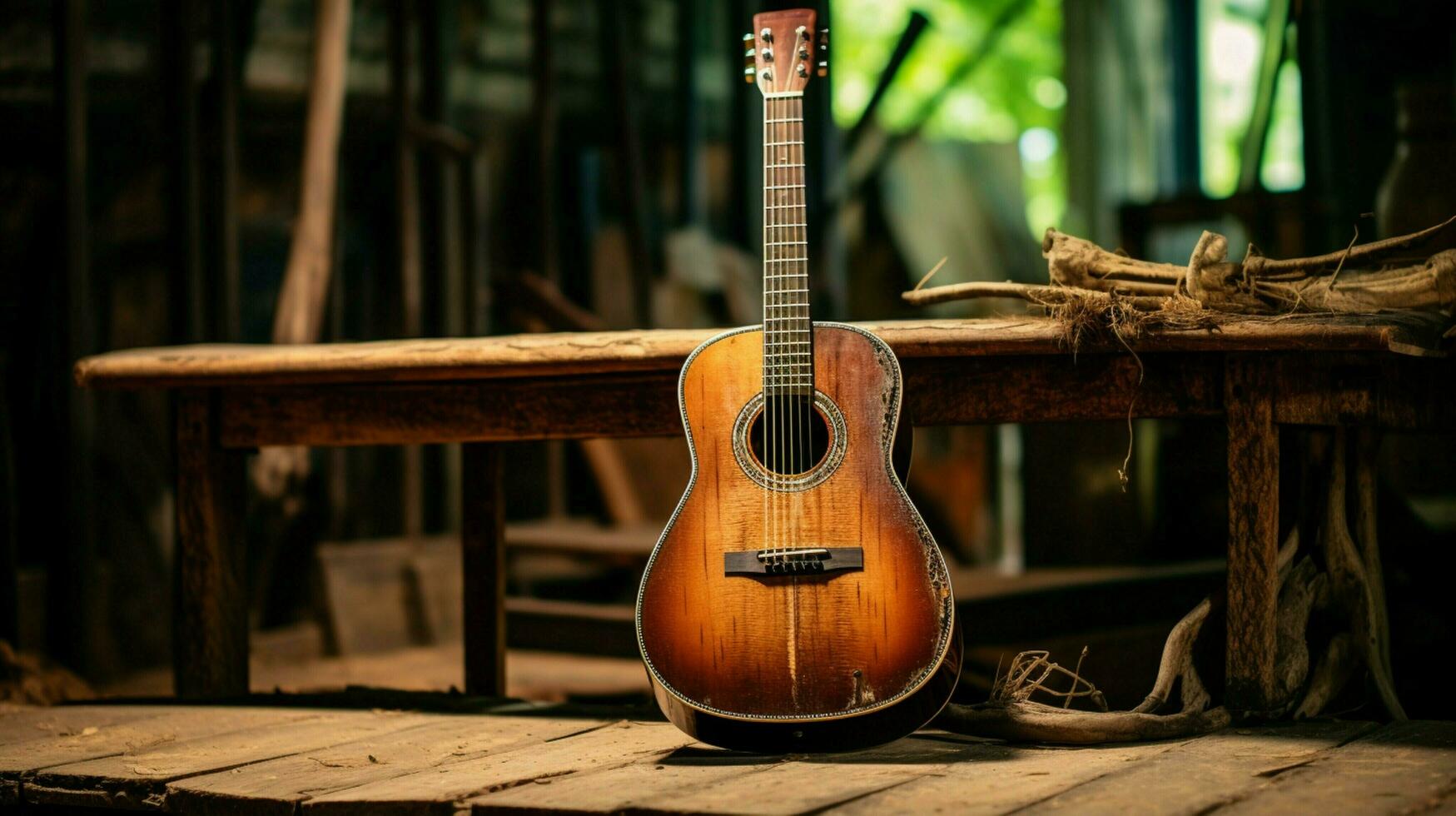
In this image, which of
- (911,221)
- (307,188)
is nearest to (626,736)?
(307,188)

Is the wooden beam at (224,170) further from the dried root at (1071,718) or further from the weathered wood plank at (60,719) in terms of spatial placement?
the dried root at (1071,718)

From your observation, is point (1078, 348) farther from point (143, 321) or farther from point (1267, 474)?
point (143, 321)

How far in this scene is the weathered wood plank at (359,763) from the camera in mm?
2627

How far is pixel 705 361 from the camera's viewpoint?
2961 mm

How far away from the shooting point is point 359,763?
291cm

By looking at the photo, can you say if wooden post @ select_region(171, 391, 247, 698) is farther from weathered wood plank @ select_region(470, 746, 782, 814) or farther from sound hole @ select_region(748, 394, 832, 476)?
sound hole @ select_region(748, 394, 832, 476)

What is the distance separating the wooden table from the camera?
3068 millimetres

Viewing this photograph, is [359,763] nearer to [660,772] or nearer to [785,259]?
[660,772]

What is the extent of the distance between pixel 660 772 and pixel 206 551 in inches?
68.9

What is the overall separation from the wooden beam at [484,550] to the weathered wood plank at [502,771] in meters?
0.73

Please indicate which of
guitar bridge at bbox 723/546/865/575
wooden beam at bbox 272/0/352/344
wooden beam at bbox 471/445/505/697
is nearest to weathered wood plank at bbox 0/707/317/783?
wooden beam at bbox 471/445/505/697

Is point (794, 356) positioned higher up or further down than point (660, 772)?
higher up

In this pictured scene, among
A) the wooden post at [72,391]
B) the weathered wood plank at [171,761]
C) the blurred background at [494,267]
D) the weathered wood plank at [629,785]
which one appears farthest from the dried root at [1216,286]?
the wooden post at [72,391]

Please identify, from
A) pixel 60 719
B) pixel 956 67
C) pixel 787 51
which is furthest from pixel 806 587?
pixel 956 67
